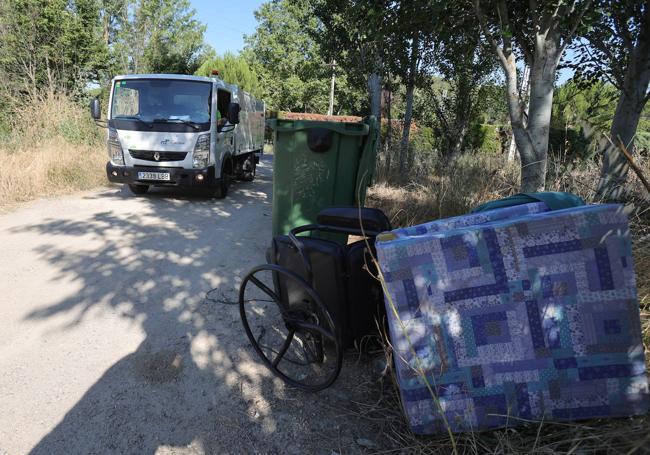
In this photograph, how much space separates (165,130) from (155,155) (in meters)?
0.48

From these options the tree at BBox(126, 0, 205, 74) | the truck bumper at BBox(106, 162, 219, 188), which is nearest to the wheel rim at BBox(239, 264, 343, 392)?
the truck bumper at BBox(106, 162, 219, 188)

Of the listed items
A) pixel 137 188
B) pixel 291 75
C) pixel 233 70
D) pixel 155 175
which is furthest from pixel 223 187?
pixel 291 75

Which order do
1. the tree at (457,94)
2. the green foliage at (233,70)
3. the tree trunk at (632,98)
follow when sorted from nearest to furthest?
the tree trunk at (632,98) → the tree at (457,94) → the green foliage at (233,70)

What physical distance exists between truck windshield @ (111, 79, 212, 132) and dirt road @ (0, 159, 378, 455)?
3170 mm

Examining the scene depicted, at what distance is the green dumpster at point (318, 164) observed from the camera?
13.1 feet

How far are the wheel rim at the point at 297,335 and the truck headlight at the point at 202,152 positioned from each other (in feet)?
15.6

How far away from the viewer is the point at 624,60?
558cm

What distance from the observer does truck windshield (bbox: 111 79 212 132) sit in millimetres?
7336

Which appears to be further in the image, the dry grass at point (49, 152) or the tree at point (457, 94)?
the tree at point (457, 94)

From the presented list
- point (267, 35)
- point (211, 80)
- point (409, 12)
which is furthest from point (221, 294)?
point (267, 35)

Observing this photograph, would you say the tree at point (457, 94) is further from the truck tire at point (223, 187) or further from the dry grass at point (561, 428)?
the truck tire at point (223, 187)

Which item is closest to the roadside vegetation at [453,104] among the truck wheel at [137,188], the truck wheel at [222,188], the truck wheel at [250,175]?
the truck wheel at [137,188]

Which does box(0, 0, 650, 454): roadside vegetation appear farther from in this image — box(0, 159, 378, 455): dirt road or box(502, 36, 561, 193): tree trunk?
box(0, 159, 378, 455): dirt road

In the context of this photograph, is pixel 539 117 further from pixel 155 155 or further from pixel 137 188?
pixel 137 188
